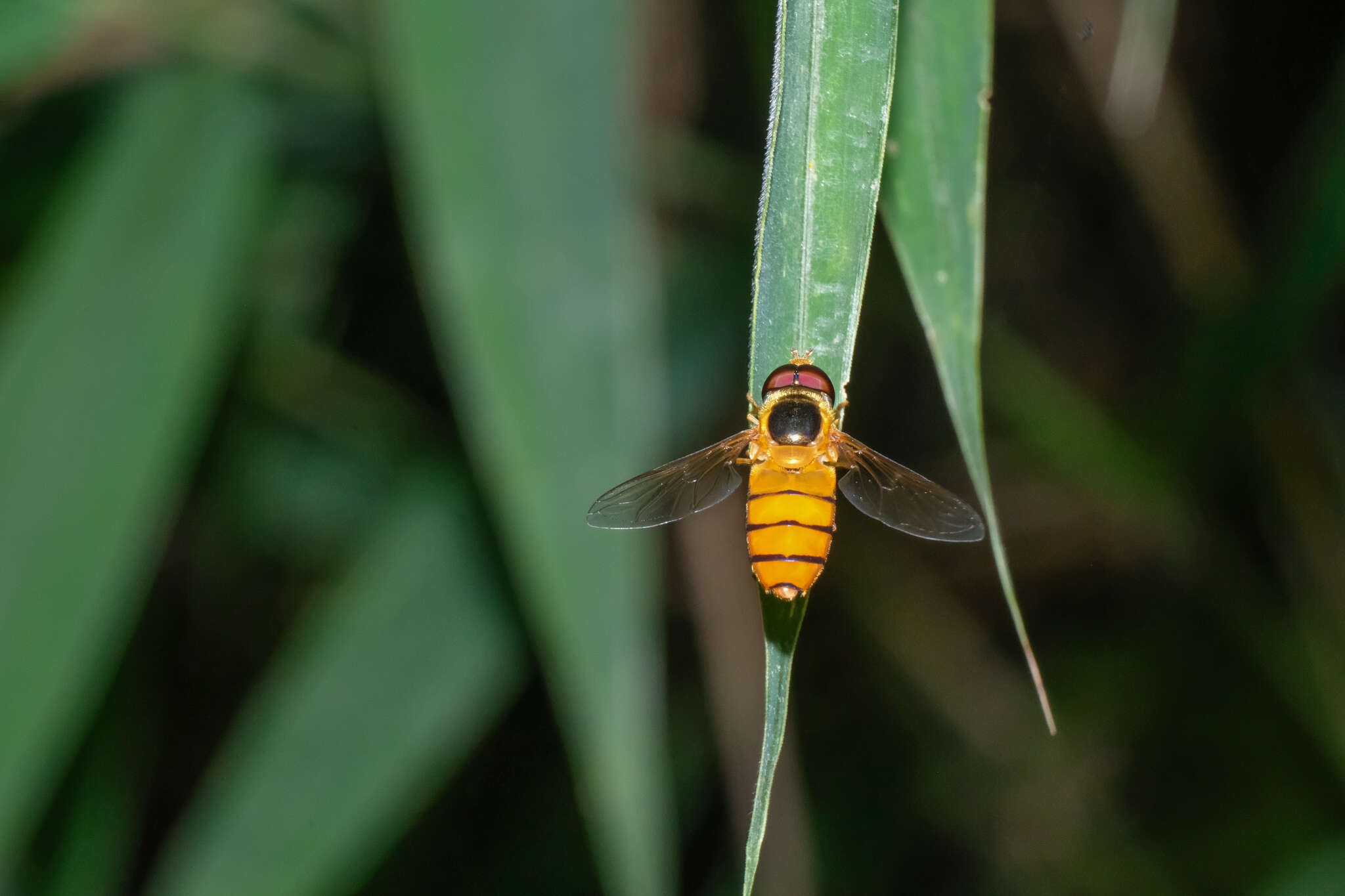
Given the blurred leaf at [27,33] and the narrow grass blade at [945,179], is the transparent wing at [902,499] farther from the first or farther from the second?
the blurred leaf at [27,33]

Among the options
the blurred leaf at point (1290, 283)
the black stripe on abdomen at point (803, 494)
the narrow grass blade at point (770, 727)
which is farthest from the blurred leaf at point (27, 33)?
the blurred leaf at point (1290, 283)

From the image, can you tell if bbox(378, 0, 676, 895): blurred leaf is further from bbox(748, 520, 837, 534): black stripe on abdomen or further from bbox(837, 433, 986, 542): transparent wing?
bbox(837, 433, 986, 542): transparent wing

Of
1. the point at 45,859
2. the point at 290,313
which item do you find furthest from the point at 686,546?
the point at 45,859

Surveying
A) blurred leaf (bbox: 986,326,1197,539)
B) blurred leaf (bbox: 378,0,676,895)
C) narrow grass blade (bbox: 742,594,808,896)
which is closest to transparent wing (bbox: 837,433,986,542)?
blurred leaf (bbox: 378,0,676,895)

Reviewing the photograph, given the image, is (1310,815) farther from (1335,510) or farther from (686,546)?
(686,546)

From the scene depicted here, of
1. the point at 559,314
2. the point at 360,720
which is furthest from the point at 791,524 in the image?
the point at 360,720

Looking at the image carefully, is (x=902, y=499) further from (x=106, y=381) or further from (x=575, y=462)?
(x=106, y=381)
